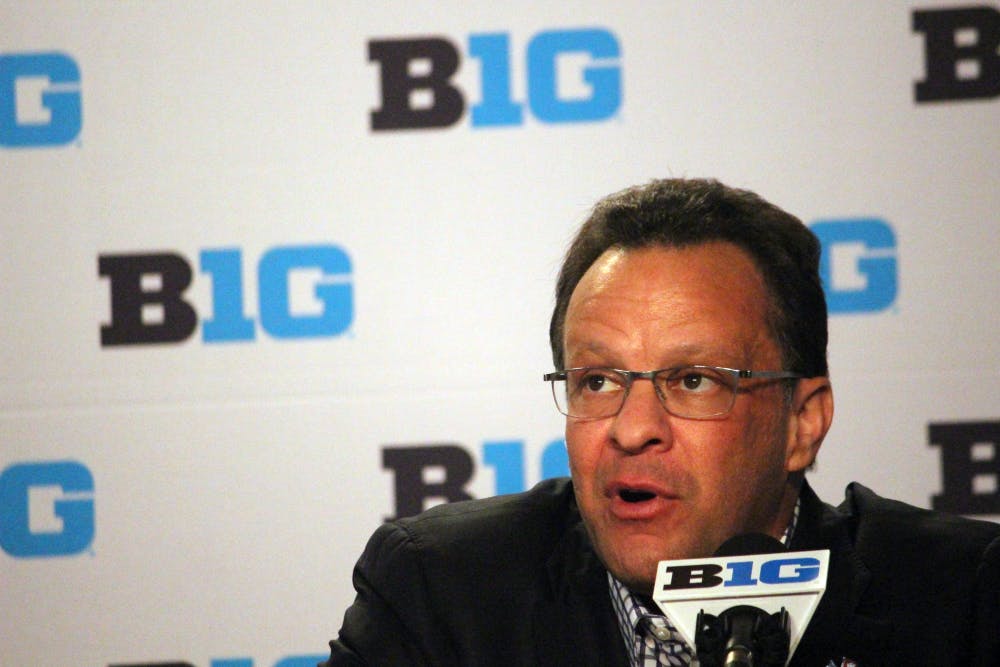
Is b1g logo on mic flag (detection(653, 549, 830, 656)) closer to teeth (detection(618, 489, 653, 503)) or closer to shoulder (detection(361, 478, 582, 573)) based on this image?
teeth (detection(618, 489, 653, 503))

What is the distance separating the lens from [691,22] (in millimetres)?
2695

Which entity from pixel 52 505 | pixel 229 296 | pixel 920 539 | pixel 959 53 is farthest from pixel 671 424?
pixel 52 505

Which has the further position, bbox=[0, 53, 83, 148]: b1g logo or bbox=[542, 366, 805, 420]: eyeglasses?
bbox=[0, 53, 83, 148]: b1g logo

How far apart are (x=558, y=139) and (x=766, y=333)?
1.09 meters

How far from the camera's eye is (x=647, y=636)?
1717mm

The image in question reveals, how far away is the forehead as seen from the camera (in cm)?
169

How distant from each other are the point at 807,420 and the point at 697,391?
288mm

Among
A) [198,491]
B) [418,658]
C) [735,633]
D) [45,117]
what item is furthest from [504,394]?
[735,633]

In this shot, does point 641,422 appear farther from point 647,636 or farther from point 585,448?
point 647,636

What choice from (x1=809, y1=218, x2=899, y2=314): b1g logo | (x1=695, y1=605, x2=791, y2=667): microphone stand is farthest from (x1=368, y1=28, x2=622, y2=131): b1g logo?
(x1=695, y1=605, x2=791, y2=667): microphone stand

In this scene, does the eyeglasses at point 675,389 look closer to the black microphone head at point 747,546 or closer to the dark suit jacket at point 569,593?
the dark suit jacket at point 569,593

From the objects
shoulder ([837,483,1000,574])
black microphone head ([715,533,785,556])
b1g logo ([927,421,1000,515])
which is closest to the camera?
black microphone head ([715,533,785,556])

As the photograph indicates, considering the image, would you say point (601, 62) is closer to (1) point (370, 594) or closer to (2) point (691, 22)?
(2) point (691, 22)

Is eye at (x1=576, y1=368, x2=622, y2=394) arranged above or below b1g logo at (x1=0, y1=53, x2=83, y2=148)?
below
